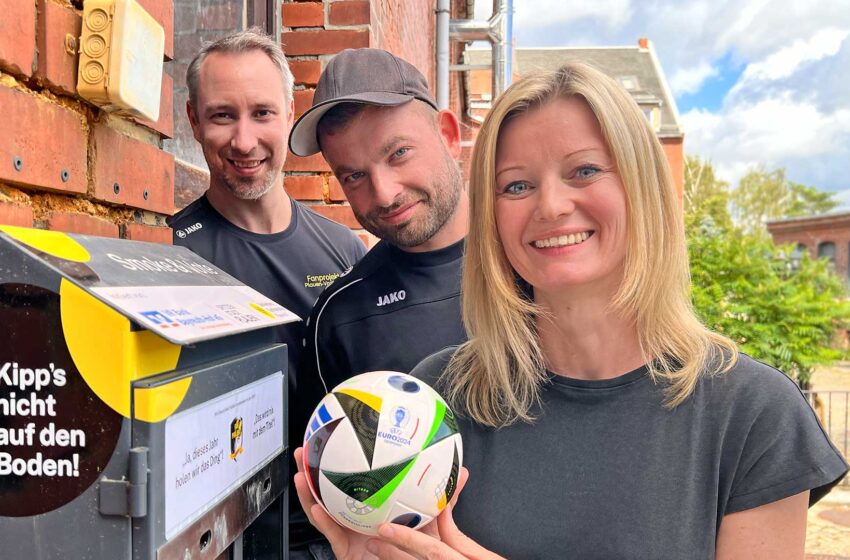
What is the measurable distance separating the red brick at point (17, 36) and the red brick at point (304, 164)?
2.56 metres

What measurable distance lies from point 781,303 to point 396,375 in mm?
9772

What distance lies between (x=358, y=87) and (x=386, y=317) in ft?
2.65

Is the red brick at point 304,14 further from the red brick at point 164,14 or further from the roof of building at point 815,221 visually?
the roof of building at point 815,221

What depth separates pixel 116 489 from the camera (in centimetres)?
111

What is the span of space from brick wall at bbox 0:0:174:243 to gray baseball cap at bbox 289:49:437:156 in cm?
75

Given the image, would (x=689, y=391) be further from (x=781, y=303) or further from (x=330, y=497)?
Answer: (x=781, y=303)

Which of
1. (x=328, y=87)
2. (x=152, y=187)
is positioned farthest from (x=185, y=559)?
(x=328, y=87)

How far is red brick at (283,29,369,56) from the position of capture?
367 centimetres

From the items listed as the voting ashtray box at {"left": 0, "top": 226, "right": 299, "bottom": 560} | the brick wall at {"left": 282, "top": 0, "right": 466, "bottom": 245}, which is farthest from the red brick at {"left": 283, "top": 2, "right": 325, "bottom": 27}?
the voting ashtray box at {"left": 0, "top": 226, "right": 299, "bottom": 560}

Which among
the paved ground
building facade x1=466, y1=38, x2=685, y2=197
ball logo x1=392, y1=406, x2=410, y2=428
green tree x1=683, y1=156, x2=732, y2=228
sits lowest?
the paved ground

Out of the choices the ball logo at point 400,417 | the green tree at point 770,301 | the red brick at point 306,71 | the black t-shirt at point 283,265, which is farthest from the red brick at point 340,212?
the green tree at point 770,301

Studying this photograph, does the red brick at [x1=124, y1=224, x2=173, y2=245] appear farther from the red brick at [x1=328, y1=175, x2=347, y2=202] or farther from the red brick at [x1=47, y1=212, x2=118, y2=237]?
the red brick at [x1=328, y1=175, x2=347, y2=202]

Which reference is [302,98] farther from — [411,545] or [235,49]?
[411,545]

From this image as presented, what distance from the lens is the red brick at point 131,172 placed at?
1.50 m
